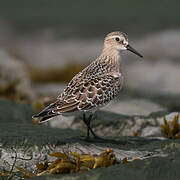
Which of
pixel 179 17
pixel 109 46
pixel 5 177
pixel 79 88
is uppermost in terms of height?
pixel 179 17

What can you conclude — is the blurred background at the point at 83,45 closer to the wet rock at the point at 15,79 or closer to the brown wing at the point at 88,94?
the wet rock at the point at 15,79

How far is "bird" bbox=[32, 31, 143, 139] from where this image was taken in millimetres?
7650

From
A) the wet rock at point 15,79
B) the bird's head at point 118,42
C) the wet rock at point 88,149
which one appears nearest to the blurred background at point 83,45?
the wet rock at point 15,79

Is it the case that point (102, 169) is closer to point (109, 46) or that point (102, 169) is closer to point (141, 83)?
point (109, 46)

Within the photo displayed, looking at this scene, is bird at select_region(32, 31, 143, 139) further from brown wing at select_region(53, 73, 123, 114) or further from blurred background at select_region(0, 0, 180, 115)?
blurred background at select_region(0, 0, 180, 115)

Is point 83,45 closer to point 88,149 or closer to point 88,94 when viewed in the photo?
point 88,94

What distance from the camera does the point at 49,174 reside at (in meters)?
6.21

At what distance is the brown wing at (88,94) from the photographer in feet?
25.2

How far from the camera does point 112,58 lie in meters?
8.55

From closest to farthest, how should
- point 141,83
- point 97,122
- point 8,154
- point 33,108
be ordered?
point 8,154 < point 97,122 < point 33,108 < point 141,83

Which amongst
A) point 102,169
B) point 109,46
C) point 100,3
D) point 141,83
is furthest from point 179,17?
point 102,169

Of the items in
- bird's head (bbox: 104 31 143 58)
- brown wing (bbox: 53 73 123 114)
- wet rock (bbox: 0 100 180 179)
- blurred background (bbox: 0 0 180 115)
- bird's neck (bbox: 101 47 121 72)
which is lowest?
wet rock (bbox: 0 100 180 179)

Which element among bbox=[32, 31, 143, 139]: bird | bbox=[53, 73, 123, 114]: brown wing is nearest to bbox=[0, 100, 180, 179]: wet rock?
bbox=[32, 31, 143, 139]: bird

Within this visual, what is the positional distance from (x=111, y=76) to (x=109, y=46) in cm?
70
